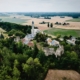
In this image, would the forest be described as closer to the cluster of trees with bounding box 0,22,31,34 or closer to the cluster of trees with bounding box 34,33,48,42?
the cluster of trees with bounding box 34,33,48,42

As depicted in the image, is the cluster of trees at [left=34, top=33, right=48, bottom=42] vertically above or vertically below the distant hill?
above

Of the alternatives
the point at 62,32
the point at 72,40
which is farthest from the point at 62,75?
the point at 62,32

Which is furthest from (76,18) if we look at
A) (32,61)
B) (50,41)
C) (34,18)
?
(32,61)

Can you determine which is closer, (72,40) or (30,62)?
(30,62)

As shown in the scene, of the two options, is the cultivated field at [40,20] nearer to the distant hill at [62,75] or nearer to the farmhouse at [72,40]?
the farmhouse at [72,40]

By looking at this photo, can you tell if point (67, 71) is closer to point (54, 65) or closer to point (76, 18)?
point (54, 65)

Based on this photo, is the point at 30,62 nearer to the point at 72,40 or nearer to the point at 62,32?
the point at 72,40

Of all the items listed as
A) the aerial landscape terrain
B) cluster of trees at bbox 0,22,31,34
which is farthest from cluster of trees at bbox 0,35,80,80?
cluster of trees at bbox 0,22,31,34

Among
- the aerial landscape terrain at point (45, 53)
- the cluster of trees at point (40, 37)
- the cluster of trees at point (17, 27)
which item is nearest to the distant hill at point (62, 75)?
the aerial landscape terrain at point (45, 53)

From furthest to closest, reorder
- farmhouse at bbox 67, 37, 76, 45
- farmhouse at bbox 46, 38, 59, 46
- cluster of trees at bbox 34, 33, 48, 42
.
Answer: cluster of trees at bbox 34, 33, 48, 42 → farmhouse at bbox 67, 37, 76, 45 → farmhouse at bbox 46, 38, 59, 46

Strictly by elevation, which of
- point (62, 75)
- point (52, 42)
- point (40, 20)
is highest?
point (40, 20)
